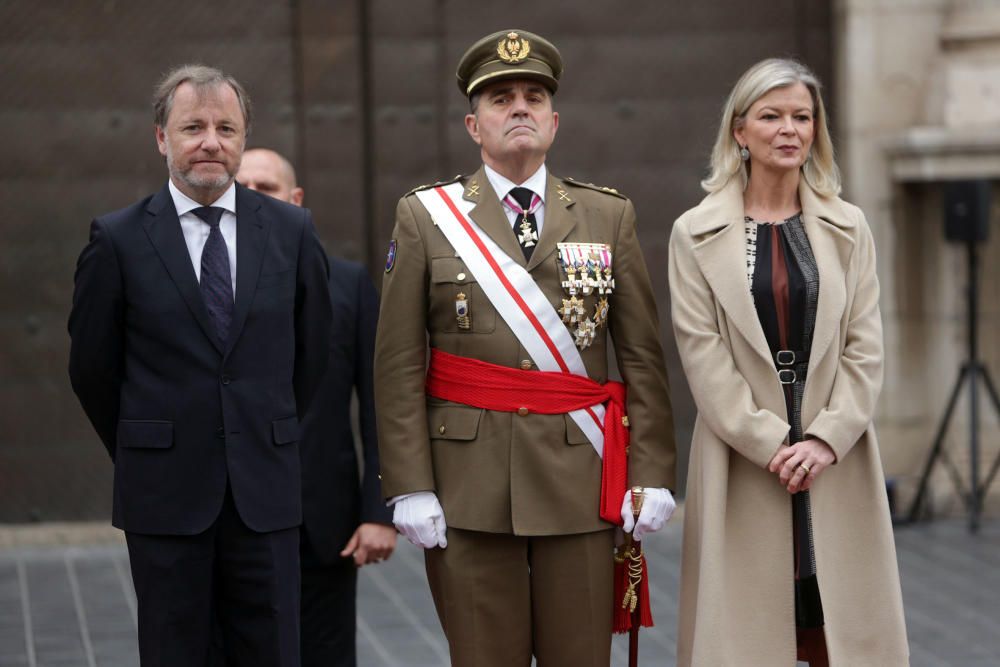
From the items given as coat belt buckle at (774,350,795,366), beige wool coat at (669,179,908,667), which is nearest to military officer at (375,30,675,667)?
beige wool coat at (669,179,908,667)

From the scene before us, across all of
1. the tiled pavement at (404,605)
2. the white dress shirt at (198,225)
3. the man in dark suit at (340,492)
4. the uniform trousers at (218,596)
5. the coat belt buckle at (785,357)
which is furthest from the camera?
the tiled pavement at (404,605)

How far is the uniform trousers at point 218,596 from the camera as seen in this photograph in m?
3.92

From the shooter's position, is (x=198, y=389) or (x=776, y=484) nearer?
(x=198, y=389)

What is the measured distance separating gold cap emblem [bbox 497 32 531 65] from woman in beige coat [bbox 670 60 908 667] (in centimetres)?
62

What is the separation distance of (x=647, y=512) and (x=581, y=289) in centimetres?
59

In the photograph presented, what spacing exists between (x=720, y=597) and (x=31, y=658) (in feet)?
10.6

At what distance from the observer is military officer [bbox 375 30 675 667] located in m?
4.21

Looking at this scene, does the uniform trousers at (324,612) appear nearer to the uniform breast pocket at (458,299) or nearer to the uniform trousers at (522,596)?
the uniform trousers at (522,596)

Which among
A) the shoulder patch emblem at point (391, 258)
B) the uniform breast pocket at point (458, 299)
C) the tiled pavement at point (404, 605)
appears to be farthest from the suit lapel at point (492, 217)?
the tiled pavement at point (404, 605)

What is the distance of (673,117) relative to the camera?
8.96m

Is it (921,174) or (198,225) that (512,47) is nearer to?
(198,225)

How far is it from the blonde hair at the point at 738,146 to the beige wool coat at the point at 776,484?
0.17 m

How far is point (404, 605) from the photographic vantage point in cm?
725

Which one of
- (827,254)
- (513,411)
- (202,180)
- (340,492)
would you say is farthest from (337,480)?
(827,254)
